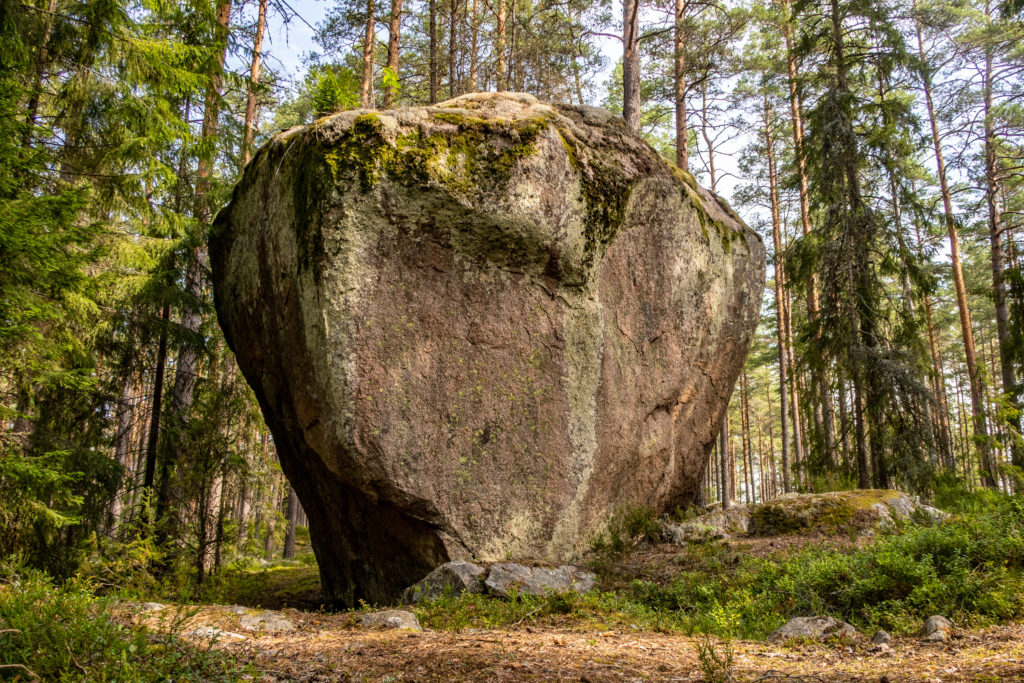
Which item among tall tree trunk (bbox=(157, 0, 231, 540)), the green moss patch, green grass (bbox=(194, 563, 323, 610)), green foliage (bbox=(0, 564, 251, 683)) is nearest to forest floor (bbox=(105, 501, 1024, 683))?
green foliage (bbox=(0, 564, 251, 683))

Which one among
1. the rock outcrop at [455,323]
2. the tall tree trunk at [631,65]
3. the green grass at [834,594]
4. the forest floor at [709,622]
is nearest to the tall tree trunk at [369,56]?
the tall tree trunk at [631,65]

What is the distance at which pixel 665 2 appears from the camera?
15.4 m

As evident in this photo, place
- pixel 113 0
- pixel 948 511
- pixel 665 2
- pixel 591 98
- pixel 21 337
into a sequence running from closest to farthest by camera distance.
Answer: pixel 21 337 → pixel 113 0 → pixel 948 511 → pixel 665 2 → pixel 591 98

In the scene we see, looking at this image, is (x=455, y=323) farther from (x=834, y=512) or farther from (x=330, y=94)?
(x=834, y=512)

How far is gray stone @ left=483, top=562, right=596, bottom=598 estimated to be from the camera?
6.24 meters

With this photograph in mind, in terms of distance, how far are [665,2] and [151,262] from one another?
43.5 feet

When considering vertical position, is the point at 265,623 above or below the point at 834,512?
below

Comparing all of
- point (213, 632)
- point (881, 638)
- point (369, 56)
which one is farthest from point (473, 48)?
point (881, 638)

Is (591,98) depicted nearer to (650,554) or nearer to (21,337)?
(650,554)

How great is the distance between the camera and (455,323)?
7500 mm

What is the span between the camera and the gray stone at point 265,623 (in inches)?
202

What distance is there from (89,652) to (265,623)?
209cm

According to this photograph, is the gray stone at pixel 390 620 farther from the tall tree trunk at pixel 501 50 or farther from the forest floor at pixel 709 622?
the tall tree trunk at pixel 501 50

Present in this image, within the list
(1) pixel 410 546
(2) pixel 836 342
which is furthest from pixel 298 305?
(2) pixel 836 342
